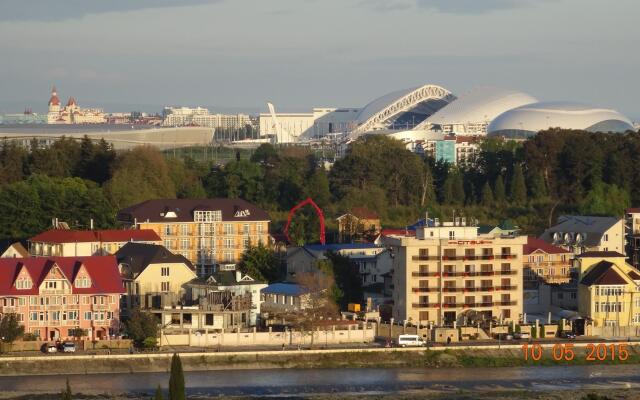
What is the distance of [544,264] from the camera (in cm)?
3759

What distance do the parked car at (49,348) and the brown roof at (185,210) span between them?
975 cm

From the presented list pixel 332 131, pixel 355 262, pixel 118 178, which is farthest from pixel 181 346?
pixel 332 131

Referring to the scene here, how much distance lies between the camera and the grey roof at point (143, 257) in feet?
109

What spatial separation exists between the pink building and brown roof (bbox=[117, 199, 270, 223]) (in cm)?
811

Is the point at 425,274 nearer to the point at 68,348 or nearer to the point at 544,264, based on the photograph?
the point at 544,264

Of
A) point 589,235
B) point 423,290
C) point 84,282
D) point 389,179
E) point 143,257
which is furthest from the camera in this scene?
point 389,179

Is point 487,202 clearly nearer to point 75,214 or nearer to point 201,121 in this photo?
point 75,214

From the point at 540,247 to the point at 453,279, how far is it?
243 inches

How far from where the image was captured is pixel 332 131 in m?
109

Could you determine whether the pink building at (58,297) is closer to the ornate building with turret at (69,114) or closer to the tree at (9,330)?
the tree at (9,330)

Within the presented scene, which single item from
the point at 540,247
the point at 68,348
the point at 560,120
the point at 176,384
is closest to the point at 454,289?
the point at 540,247

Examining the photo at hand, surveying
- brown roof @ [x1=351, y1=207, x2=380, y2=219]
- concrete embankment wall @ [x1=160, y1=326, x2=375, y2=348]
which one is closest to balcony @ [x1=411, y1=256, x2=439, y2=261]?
concrete embankment wall @ [x1=160, y1=326, x2=375, y2=348]
